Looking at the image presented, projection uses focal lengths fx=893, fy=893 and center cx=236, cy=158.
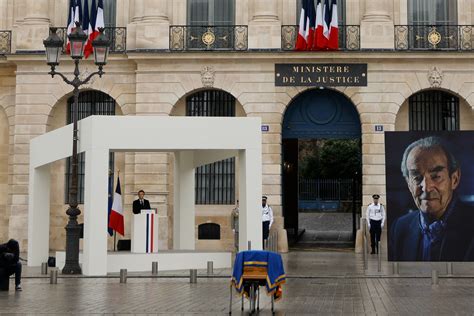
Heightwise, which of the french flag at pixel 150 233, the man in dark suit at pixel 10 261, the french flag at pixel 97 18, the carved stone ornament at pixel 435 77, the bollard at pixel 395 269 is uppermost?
the french flag at pixel 97 18

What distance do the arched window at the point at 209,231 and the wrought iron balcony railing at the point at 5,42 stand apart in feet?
33.3

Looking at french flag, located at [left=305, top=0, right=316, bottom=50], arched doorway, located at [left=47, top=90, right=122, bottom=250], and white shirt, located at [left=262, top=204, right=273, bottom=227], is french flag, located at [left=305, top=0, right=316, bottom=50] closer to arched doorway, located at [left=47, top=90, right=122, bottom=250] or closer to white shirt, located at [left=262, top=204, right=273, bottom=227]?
white shirt, located at [left=262, top=204, right=273, bottom=227]

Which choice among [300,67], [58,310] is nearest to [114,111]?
[300,67]

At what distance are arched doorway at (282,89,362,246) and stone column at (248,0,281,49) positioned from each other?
232cm

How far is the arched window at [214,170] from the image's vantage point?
33.5 metres

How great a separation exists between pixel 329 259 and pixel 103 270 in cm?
858

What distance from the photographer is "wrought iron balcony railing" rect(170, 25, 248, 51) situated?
108ft

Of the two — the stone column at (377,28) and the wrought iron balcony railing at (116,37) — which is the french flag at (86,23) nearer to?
the wrought iron balcony railing at (116,37)

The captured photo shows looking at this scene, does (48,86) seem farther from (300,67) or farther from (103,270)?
(103,270)

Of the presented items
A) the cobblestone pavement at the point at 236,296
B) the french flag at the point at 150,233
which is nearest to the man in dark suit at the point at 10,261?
the cobblestone pavement at the point at 236,296

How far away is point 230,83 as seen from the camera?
32.7m

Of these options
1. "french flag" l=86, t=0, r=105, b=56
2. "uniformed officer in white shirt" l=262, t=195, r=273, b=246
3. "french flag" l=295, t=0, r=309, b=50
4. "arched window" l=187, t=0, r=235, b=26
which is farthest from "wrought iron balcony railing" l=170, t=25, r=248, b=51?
"uniformed officer in white shirt" l=262, t=195, r=273, b=246

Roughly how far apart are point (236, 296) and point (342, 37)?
56.1 ft

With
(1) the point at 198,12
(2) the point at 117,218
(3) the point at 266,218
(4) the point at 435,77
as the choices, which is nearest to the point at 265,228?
(3) the point at 266,218
